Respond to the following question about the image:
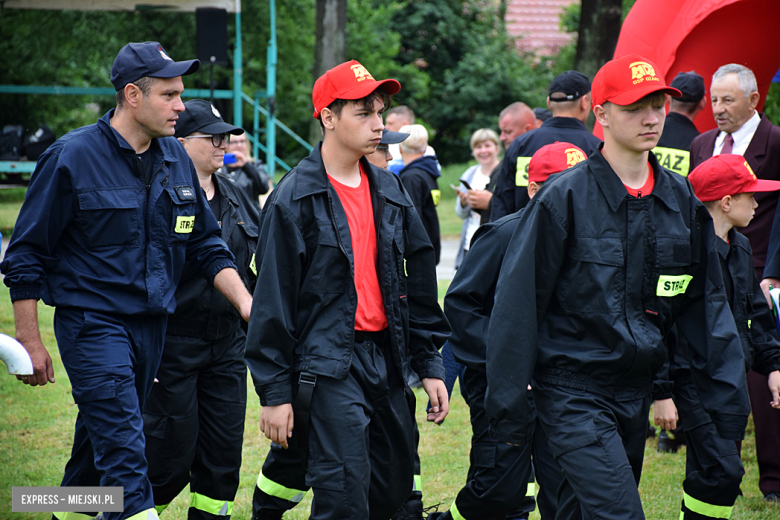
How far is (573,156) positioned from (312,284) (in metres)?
1.74

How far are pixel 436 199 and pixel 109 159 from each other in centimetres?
444

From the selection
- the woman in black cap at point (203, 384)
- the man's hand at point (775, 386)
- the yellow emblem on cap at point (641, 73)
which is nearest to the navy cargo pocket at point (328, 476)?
the woman in black cap at point (203, 384)

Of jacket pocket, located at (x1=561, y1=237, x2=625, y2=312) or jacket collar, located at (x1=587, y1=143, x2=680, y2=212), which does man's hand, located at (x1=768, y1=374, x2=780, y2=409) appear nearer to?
jacket collar, located at (x1=587, y1=143, x2=680, y2=212)

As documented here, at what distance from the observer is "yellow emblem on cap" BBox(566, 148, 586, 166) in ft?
14.3

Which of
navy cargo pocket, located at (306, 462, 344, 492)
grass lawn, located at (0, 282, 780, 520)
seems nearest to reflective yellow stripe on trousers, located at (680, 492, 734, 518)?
grass lawn, located at (0, 282, 780, 520)

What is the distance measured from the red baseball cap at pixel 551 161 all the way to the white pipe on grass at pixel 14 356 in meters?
2.58

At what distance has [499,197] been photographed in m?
6.21

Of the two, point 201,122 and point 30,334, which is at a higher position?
point 201,122

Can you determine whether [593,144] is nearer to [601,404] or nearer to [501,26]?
[601,404]

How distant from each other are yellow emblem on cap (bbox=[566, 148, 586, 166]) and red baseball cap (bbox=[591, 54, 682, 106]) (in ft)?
3.38

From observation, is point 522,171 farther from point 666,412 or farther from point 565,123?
point 666,412

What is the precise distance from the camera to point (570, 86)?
239 inches

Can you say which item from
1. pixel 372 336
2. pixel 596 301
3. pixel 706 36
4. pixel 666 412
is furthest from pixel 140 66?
pixel 706 36

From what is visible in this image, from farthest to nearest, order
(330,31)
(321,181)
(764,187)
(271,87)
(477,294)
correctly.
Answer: (271,87) < (330,31) < (764,187) < (477,294) < (321,181)
